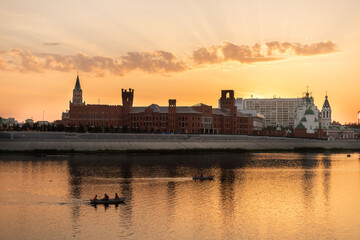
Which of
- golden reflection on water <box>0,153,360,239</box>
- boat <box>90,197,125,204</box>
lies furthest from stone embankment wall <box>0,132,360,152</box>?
boat <box>90,197,125,204</box>

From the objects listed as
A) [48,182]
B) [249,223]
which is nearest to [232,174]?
[48,182]

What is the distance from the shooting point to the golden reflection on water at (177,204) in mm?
49375

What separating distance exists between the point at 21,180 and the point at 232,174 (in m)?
43.4

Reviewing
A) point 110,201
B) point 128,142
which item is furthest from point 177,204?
point 128,142

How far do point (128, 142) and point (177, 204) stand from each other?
104 m

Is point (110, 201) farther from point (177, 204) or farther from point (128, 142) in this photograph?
point (128, 142)

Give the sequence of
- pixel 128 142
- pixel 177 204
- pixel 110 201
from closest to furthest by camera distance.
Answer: pixel 110 201, pixel 177 204, pixel 128 142

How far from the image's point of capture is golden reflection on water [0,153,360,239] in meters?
49.4

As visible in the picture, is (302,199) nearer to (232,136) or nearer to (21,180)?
(21,180)

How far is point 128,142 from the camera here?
165 m

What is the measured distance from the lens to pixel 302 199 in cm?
6931

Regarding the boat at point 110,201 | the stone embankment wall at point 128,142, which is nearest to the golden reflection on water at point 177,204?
the boat at point 110,201

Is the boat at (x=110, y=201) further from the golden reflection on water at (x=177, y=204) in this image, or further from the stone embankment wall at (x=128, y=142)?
the stone embankment wall at (x=128, y=142)

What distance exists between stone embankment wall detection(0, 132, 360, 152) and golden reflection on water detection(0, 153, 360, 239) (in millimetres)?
41633
